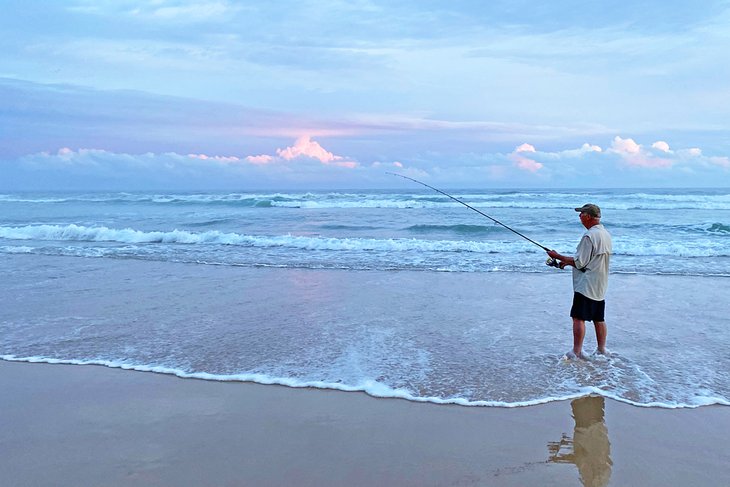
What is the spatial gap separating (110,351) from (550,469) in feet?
13.9

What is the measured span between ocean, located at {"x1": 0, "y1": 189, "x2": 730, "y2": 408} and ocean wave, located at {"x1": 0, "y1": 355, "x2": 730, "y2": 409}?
2 cm

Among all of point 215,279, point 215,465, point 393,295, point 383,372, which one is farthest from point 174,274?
point 215,465

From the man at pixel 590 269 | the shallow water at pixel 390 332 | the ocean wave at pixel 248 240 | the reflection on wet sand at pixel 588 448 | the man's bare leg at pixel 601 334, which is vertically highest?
the man at pixel 590 269

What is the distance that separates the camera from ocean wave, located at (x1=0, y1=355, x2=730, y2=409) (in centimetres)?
402


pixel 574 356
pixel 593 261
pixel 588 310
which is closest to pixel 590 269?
pixel 593 261

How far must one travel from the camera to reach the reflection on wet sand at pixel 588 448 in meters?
3.02

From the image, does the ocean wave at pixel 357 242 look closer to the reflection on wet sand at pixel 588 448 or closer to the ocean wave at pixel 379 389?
the ocean wave at pixel 379 389

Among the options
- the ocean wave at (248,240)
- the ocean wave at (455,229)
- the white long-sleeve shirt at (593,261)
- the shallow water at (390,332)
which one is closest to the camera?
the shallow water at (390,332)

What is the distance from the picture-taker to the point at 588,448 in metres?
3.33

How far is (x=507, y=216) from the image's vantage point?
2528 centimetres

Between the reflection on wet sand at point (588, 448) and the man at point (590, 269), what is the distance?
1155 millimetres

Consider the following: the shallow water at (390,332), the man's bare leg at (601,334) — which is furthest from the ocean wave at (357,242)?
the man's bare leg at (601,334)

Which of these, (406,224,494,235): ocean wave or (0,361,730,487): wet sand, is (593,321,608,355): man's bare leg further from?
(406,224,494,235): ocean wave

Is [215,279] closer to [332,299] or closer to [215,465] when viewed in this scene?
[332,299]
